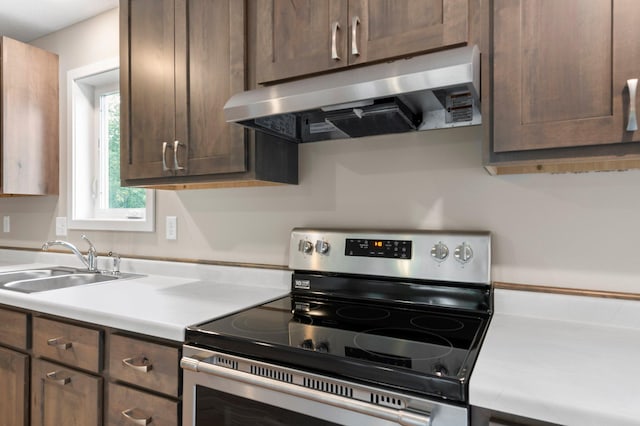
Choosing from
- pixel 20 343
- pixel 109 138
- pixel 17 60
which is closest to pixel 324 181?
pixel 20 343

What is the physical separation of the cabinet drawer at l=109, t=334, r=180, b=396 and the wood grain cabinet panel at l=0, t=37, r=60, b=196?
171 cm

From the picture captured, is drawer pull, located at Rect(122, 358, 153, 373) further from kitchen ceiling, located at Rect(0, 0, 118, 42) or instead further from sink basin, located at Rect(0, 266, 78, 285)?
kitchen ceiling, located at Rect(0, 0, 118, 42)

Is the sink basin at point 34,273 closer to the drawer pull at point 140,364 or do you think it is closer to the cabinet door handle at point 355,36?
the drawer pull at point 140,364

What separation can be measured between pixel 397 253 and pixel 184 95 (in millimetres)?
1051

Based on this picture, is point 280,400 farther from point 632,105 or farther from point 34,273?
point 34,273

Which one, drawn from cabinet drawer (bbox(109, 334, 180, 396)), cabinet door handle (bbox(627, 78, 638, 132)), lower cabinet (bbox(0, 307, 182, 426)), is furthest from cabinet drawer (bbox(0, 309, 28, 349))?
cabinet door handle (bbox(627, 78, 638, 132))

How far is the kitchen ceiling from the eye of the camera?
226 cm

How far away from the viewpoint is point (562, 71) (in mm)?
959

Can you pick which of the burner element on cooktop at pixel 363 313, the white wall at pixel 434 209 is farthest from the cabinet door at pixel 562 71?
the burner element on cooktop at pixel 363 313

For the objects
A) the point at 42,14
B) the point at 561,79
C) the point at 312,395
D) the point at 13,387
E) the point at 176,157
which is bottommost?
the point at 13,387

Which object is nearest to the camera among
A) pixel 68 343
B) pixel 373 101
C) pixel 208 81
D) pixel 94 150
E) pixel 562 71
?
pixel 562 71

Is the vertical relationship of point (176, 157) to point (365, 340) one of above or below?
above

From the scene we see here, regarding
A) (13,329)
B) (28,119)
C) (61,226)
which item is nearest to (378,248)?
(13,329)

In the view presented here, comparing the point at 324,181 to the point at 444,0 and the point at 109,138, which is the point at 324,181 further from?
the point at 109,138
